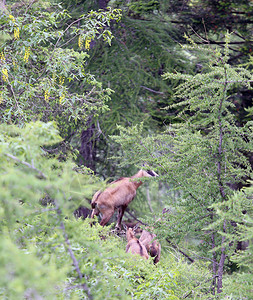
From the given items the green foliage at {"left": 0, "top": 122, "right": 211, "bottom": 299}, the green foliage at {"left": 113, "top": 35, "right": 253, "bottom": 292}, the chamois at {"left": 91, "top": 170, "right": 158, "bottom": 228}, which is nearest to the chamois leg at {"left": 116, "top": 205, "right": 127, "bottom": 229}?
the chamois at {"left": 91, "top": 170, "right": 158, "bottom": 228}

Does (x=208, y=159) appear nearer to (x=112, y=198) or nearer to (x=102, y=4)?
(x=112, y=198)

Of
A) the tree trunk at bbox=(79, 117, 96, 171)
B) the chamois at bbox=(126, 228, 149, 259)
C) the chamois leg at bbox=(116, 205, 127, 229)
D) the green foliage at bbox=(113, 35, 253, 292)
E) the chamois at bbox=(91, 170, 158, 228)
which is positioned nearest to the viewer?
the green foliage at bbox=(113, 35, 253, 292)

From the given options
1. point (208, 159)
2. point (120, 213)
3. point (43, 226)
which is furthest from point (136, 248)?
point (43, 226)

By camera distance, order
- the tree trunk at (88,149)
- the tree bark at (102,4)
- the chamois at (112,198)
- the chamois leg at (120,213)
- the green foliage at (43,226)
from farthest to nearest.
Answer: the tree bark at (102,4) → the tree trunk at (88,149) → the chamois leg at (120,213) → the chamois at (112,198) → the green foliage at (43,226)

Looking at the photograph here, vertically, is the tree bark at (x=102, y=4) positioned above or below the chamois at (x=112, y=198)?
above

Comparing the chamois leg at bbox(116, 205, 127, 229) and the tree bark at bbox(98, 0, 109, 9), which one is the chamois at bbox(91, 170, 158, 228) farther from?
the tree bark at bbox(98, 0, 109, 9)

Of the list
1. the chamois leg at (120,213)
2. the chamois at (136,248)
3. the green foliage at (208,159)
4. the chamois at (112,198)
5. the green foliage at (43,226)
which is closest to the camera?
the green foliage at (43,226)

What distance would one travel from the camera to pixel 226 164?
14.1 feet

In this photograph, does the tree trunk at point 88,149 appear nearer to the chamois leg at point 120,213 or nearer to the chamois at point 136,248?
the chamois leg at point 120,213

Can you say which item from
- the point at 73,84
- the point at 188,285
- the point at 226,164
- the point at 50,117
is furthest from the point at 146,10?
the point at 188,285

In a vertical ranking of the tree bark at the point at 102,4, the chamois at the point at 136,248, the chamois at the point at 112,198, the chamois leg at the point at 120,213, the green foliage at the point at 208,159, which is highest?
the tree bark at the point at 102,4

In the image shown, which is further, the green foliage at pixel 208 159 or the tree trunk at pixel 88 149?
the tree trunk at pixel 88 149

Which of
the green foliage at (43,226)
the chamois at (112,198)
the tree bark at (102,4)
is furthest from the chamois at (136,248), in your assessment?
the tree bark at (102,4)

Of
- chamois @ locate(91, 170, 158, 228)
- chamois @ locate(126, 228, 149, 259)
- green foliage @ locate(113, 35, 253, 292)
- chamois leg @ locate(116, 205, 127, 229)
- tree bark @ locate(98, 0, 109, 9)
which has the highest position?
tree bark @ locate(98, 0, 109, 9)
